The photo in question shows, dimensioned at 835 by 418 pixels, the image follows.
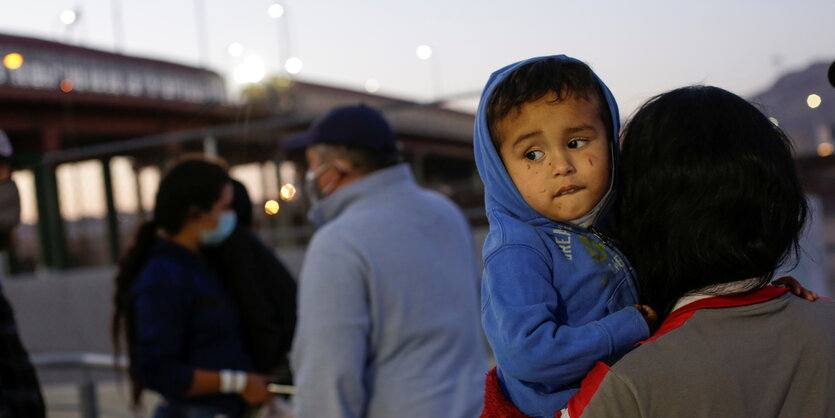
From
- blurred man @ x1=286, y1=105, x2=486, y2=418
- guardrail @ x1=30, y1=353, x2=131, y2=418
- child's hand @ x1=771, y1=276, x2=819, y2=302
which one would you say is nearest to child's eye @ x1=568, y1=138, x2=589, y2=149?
child's hand @ x1=771, y1=276, x2=819, y2=302

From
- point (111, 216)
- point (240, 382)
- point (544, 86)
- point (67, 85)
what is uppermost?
point (67, 85)

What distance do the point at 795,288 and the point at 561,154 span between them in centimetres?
47

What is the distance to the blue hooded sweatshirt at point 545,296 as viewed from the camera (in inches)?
59.7

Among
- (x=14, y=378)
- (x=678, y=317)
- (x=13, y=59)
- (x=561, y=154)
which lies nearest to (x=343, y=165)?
(x=14, y=378)

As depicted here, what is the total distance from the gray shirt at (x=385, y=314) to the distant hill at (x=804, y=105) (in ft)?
3.89

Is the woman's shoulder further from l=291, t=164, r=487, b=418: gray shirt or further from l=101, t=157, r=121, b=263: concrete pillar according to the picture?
l=101, t=157, r=121, b=263: concrete pillar

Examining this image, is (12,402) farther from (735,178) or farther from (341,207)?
(735,178)

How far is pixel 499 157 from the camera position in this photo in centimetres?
171

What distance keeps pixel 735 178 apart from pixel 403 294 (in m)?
1.54

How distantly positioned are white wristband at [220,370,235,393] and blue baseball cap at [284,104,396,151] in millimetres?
1043

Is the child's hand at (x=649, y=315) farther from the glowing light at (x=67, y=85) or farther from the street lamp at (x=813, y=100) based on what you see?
the glowing light at (x=67, y=85)

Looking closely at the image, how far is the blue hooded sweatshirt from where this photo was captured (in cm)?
152

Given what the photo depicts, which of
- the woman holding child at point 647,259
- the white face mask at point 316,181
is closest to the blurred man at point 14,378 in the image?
the white face mask at point 316,181

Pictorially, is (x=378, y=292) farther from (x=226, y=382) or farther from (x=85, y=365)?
(x=85, y=365)
